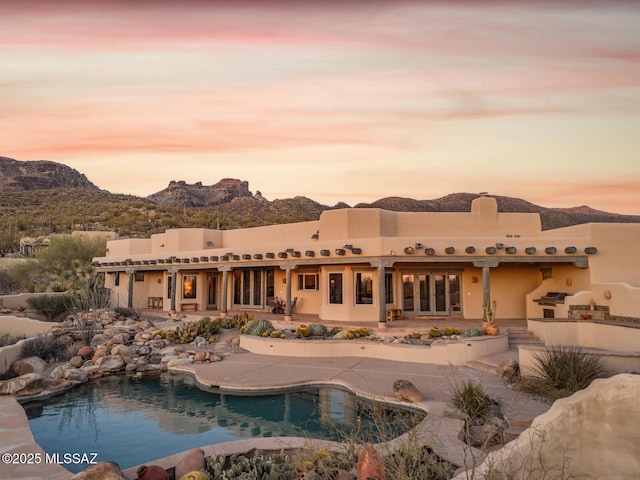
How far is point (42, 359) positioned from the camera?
13734 mm

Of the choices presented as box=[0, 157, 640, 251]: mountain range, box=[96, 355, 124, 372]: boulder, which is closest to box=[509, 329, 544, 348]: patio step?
box=[96, 355, 124, 372]: boulder

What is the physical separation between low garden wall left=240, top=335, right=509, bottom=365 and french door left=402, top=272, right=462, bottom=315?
4.64 meters

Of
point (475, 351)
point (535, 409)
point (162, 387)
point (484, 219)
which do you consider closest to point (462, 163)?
point (484, 219)

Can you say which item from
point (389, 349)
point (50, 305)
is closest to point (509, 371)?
point (389, 349)

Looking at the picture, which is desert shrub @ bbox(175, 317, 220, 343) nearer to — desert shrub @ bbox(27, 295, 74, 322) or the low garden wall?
the low garden wall

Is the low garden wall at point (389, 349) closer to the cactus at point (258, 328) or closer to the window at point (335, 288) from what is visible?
the cactus at point (258, 328)

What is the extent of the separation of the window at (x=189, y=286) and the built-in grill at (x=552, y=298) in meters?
18.2

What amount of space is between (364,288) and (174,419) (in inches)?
396

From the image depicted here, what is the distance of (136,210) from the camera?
53969mm

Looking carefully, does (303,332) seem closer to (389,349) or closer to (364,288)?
(389,349)

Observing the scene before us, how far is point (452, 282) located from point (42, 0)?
56.7 feet

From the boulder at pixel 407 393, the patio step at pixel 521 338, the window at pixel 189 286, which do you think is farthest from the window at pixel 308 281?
the boulder at pixel 407 393

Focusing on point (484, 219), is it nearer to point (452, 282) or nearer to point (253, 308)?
point (452, 282)

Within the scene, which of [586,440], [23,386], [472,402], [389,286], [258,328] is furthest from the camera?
[389,286]
